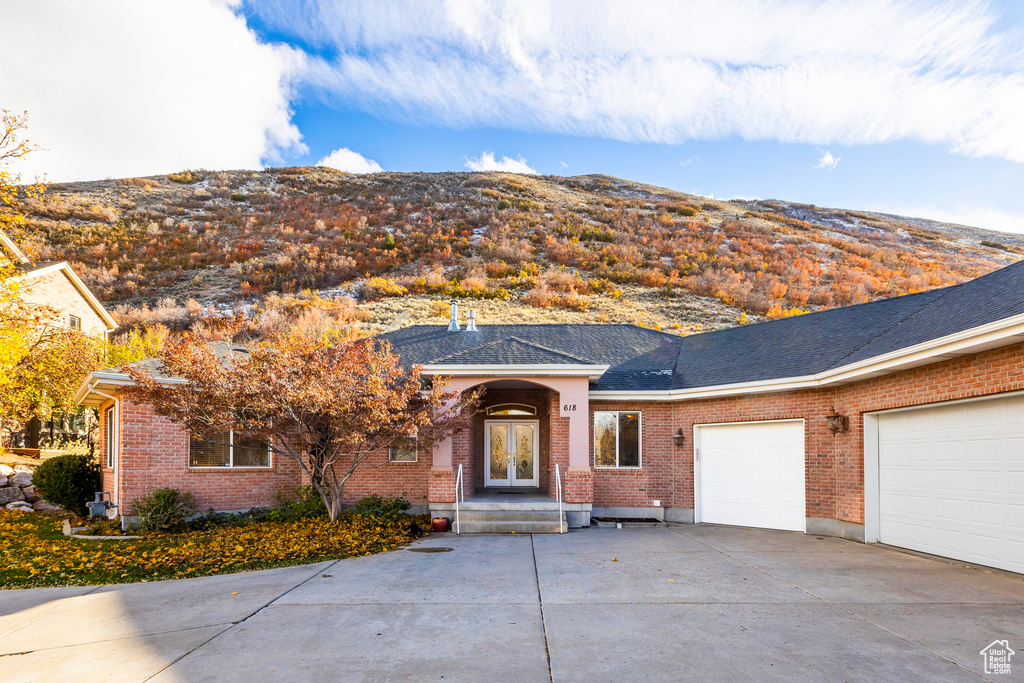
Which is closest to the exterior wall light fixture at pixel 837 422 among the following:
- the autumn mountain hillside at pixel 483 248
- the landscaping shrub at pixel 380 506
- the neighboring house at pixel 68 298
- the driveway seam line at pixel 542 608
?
the driveway seam line at pixel 542 608

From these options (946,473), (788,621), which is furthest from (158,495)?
(946,473)

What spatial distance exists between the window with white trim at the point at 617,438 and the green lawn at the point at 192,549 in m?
4.48

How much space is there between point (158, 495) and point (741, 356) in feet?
43.5

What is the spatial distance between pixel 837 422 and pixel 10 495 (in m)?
20.6

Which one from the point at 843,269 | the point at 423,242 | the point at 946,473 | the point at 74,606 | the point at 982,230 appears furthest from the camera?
the point at 982,230

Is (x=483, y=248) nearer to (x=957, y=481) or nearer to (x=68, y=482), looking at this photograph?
(x=68, y=482)

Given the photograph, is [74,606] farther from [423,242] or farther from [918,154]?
[423,242]

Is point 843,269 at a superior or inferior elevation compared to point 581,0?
inferior

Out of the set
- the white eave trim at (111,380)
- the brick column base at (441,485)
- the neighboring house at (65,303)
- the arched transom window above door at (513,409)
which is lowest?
the brick column base at (441,485)

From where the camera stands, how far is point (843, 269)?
38219mm

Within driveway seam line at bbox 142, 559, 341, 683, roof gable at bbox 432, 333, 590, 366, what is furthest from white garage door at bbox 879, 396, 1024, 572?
driveway seam line at bbox 142, 559, 341, 683

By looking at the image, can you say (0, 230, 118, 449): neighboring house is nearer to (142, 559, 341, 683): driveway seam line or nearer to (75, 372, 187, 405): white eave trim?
(75, 372, 187, 405): white eave trim

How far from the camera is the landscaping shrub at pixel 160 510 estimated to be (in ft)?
40.3

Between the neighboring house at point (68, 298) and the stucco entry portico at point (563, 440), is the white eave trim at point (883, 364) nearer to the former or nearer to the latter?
the stucco entry portico at point (563, 440)
